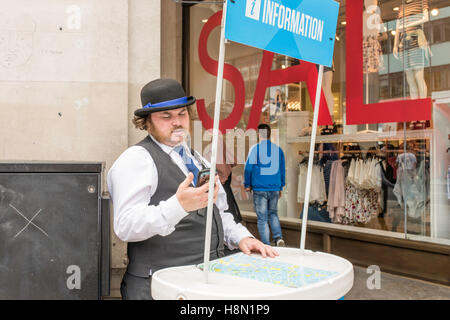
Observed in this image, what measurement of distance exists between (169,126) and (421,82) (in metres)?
3.58

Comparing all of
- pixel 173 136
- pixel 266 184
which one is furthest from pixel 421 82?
pixel 173 136

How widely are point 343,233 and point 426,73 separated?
1959 mm

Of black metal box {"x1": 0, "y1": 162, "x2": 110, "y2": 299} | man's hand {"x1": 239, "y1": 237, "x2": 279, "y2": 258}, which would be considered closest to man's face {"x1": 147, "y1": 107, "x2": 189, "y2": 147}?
black metal box {"x1": 0, "y1": 162, "x2": 110, "y2": 299}

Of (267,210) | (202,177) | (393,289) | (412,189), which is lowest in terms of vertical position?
(393,289)

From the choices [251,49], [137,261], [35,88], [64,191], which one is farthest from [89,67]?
[251,49]

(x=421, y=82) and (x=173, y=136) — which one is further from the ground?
(x=421, y=82)

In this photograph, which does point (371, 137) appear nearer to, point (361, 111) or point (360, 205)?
point (361, 111)

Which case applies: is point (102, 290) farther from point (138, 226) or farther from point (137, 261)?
point (138, 226)

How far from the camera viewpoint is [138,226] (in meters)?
1.43

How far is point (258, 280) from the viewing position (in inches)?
50.1

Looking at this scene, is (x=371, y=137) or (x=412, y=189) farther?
(x=371, y=137)

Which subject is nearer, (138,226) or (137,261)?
(138,226)

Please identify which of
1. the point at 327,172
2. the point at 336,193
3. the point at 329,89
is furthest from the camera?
the point at 327,172

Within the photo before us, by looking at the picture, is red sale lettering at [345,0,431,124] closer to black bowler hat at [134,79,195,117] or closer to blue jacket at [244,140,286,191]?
blue jacket at [244,140,286,191]
